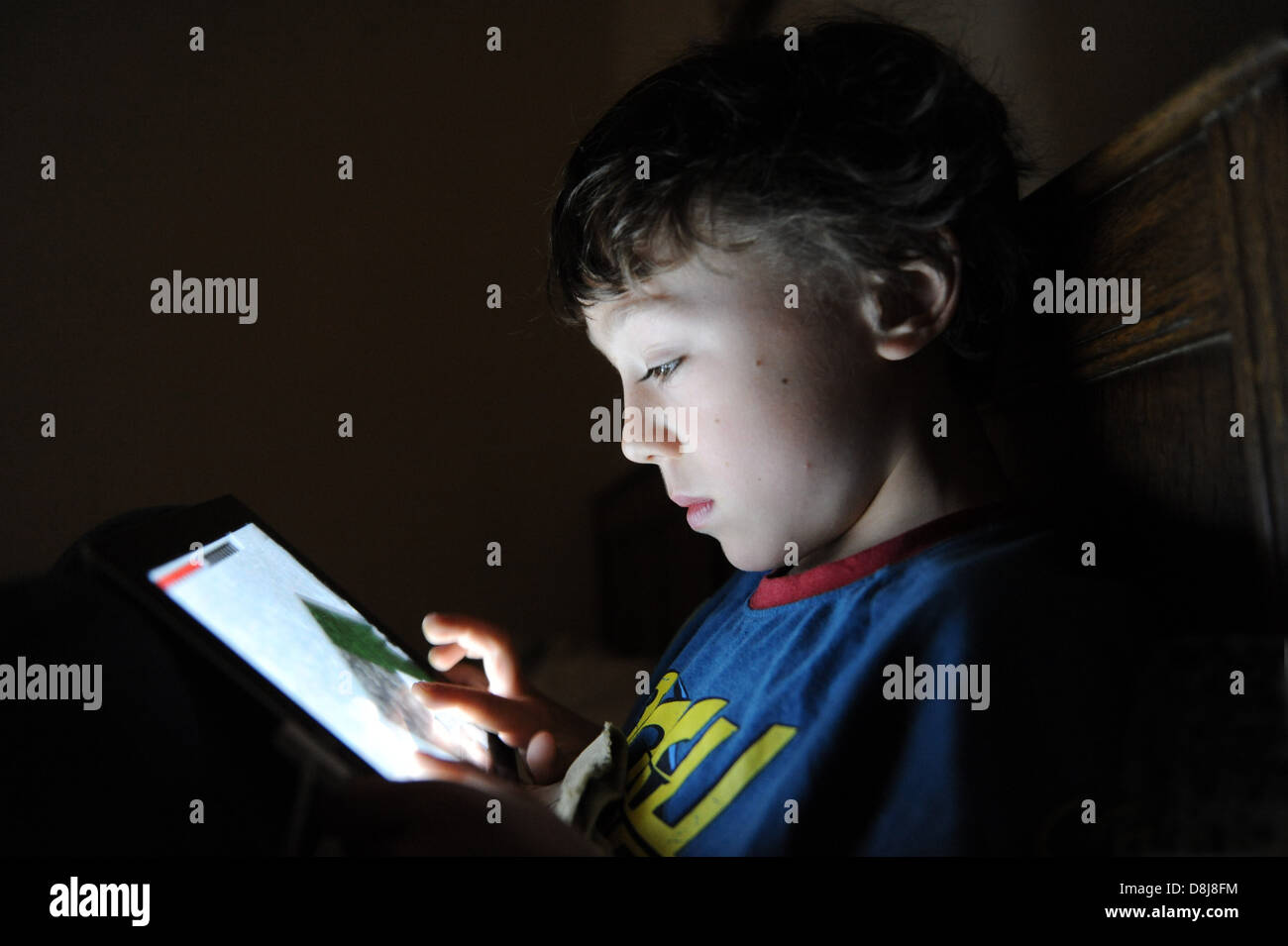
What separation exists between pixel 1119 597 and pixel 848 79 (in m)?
0.29

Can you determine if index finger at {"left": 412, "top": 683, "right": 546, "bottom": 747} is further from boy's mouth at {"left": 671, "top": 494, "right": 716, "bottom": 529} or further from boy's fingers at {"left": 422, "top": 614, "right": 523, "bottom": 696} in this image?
boy's mouth at {"left": 671, "top": 494, "right": 716, "bottom": 529}

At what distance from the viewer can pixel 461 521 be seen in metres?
0.62

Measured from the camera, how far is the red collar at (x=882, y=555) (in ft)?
1.37

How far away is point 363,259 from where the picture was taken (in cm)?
59

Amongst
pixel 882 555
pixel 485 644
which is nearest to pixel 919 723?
pixel 882 555

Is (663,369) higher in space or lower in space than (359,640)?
higher

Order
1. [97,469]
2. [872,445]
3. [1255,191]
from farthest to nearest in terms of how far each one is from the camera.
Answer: [97,469] → [872,445] → [1255,191]

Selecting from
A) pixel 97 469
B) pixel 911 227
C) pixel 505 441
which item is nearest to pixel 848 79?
pixel 911 227

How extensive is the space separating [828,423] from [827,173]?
0.43 feet

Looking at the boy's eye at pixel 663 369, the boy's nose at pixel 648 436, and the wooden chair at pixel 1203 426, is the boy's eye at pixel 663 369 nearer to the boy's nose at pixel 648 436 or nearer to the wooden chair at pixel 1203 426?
the boy's nose at pixel 648 436

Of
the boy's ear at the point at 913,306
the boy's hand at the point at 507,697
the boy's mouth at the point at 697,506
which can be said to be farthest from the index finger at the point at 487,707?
the boy's ear at the point at 913,306

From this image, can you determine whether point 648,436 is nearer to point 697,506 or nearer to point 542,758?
point 697,506

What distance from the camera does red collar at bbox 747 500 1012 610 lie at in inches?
16.5
